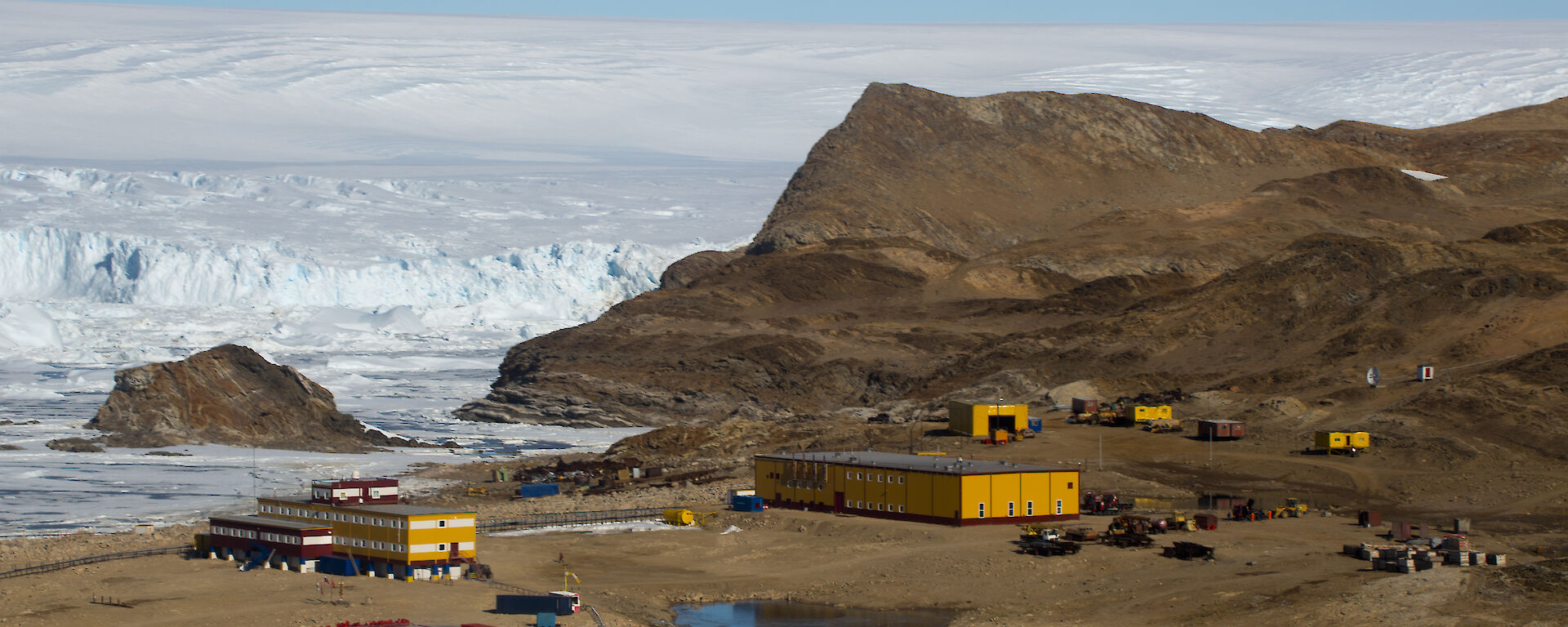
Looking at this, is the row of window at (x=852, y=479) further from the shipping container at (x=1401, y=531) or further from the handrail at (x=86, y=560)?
the handrail at (x=86, y=560)

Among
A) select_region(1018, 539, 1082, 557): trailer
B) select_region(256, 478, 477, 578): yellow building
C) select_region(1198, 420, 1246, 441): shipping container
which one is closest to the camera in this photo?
select_region(256, 478, 477, 578): yellow building

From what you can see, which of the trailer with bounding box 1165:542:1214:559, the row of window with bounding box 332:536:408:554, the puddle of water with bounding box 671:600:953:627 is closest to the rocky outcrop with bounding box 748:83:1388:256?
the trailer with bounding box 1165:542:1214:559

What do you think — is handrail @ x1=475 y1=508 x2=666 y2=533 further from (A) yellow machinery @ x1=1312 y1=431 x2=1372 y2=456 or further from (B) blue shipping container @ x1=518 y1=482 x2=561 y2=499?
(A) yellow machinery @ x1=1312 y1=431 x2=1372 y2=456

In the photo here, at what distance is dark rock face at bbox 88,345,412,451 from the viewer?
88750 millimetres

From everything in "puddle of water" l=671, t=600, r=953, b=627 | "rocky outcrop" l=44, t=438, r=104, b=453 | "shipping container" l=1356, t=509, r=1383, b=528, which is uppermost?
"shipping container" l=1356, t=509, r=1383, b=528

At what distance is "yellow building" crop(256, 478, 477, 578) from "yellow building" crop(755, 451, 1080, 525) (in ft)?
48.1

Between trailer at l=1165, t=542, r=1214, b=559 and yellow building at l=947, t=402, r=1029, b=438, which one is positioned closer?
trailer at l=1165, t=542, r=1214, b=559

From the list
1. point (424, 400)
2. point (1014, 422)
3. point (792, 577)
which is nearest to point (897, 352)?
point (424, 400)

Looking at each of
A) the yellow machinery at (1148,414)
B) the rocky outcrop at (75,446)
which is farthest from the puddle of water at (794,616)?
the rocky outcrop at (75,446)

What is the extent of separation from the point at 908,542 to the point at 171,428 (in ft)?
159

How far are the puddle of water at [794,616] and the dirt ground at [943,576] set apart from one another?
57 centimetres

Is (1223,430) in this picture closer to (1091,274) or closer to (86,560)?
(86,560)

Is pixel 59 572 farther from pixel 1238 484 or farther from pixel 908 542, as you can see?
pixel 1238 484

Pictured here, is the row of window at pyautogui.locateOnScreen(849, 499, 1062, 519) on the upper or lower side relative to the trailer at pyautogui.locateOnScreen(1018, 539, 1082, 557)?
upper
